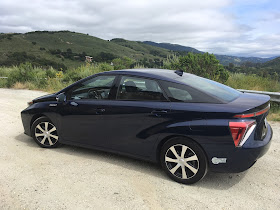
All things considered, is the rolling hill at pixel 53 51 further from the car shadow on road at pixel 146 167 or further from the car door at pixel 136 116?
the car door at pixel 136 116

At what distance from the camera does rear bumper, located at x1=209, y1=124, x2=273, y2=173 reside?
9.73ft

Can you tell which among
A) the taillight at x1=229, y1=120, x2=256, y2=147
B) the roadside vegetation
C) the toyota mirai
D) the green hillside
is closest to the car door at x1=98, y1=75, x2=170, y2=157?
the toyota mirai

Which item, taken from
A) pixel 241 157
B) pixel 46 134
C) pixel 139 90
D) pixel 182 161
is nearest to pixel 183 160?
pixel 182 161

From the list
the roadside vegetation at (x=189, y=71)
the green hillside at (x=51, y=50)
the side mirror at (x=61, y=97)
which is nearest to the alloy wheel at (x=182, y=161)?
the side mirror at (x=61, y=97)

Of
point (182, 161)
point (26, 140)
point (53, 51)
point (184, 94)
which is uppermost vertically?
point (53, 51)

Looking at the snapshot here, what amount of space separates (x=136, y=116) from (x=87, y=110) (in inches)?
38.3

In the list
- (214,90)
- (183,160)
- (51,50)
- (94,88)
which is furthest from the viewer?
(51,50)

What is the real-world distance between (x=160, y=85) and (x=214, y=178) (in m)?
1.60

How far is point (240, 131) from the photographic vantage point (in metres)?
2.90

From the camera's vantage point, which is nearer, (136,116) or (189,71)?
(136,116)

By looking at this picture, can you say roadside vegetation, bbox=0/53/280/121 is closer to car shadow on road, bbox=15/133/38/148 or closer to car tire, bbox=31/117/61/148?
car tire, bbox=31/117/61/148

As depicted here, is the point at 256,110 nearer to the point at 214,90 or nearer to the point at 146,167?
the point at 214,90

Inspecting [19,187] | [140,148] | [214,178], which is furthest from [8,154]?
[214,178]

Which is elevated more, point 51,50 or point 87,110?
point 51,50
